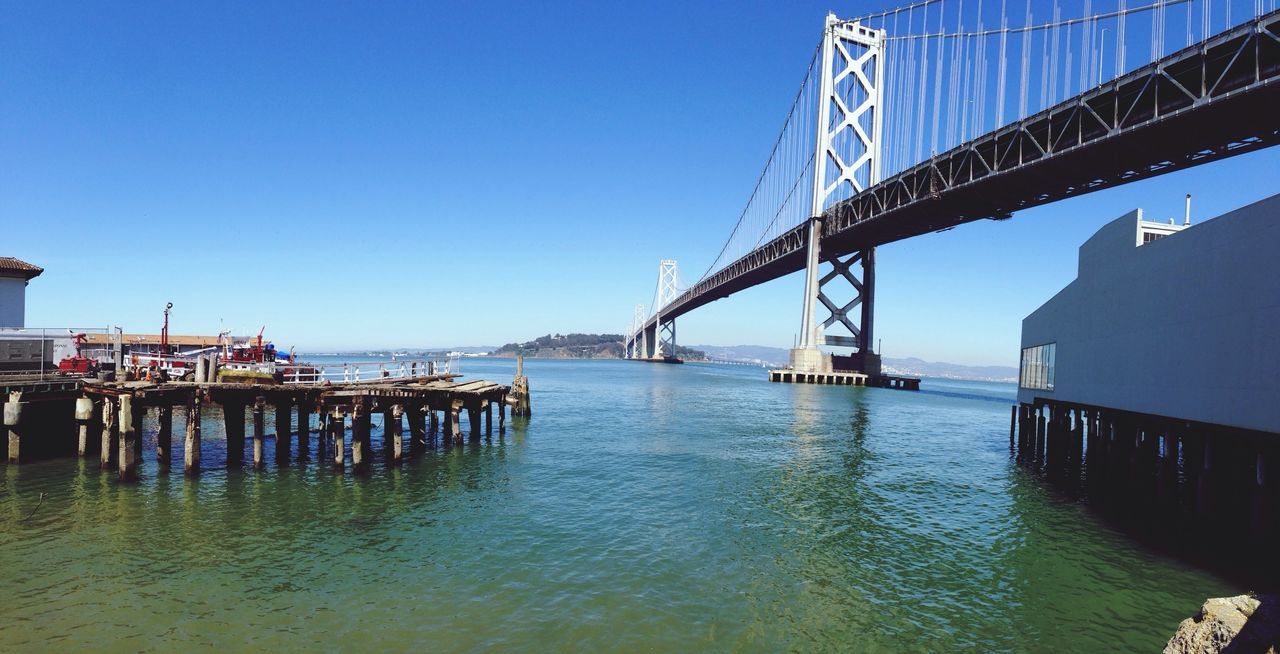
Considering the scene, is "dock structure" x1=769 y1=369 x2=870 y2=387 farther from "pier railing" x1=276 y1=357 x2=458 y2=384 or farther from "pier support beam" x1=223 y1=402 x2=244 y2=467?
"pier support beam" x1=223 y1=402 x2=244 y2=467

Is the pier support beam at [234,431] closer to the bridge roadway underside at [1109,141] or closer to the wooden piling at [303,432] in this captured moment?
the wooden piling at [303,432]

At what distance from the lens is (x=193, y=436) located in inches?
748

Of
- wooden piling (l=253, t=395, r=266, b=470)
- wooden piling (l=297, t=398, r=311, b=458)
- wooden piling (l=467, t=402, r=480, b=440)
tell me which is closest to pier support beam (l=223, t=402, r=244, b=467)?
wooden piling (l=253, t=395, r=266, b=470)

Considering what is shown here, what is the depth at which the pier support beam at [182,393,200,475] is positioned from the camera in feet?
61.9

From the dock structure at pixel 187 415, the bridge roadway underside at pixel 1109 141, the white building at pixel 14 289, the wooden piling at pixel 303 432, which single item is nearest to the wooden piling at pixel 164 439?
the dock structure at pixel 187 415

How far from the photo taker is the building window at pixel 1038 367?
28.2 meters

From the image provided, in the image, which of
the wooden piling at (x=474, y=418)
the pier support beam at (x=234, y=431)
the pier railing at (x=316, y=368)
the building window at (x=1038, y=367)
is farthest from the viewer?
the building window at (x=1038, y=367)

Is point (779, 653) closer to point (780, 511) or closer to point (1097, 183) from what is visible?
point (780, 511)

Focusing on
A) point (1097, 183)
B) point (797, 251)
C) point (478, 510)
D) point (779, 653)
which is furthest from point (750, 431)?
point (797, 251)

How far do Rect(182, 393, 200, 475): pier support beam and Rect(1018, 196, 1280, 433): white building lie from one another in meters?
27.3

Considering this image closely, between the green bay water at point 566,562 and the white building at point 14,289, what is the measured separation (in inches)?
557

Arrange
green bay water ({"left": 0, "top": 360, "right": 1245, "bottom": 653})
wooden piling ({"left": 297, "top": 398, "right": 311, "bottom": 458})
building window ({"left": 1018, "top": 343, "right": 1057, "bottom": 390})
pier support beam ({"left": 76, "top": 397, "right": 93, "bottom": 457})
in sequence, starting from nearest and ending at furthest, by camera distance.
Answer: green bay water ({"left": 0, "top": 360, "right": 1245, "bottom": 653}), pier support beam ({"left": 76, "top": 397, "right": 93, "bottom": 457}), wooden piling ({"left": 297, "top": 398, "right": 311, "bottom": 458}), building window ({"left": 1018, "top": 343, "right": 1057, "bottom": 390})

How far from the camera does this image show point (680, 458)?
25.5 m

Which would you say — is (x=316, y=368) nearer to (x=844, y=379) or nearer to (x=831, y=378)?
(x=831, y=378)
